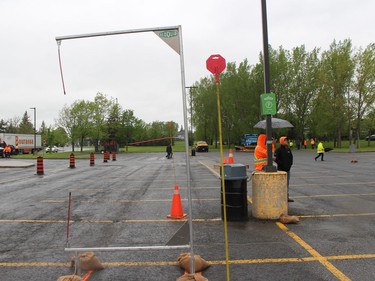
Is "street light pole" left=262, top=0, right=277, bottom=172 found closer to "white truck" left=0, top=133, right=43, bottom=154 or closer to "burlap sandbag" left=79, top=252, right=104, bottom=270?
"burlap sandbag" left=79, top=252, right=104, bottom=270

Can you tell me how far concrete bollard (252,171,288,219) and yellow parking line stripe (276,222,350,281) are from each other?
48 cm

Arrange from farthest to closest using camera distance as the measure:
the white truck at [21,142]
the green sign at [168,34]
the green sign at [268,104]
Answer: the white truck at [21,142] < the green sign at [268,104] < the green sign at [168,34]

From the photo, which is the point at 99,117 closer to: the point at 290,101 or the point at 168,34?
the point at 290,101

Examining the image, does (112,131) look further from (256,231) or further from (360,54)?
(256,231)

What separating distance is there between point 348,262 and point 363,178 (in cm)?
1085

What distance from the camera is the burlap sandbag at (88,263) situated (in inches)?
186

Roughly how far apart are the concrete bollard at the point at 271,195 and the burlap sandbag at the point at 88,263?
12.4 feet

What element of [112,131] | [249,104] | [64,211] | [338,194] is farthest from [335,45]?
[64,211]

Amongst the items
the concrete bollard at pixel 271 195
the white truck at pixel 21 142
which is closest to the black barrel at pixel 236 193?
the concrete bollard at pixel 271 195

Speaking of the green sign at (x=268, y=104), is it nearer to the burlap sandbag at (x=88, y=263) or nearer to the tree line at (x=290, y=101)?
the burlap sandbag at (x=88, y=263)

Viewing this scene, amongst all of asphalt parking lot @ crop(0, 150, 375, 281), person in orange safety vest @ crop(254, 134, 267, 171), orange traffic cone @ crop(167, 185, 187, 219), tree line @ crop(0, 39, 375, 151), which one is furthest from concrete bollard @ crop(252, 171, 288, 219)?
tree line @ crop(0, 39, 375, 151)

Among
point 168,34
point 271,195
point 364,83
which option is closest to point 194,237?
point 271,195

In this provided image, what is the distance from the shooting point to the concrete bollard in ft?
24.2

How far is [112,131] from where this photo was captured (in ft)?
199
